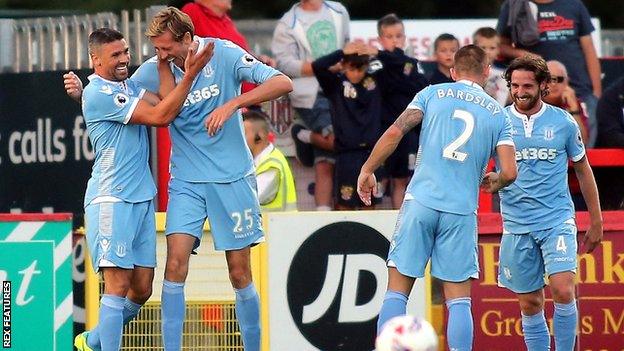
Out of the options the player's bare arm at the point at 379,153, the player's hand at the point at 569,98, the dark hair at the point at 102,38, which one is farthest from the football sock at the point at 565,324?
the dark hair at the point at 102,38

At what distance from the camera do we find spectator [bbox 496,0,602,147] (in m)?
14.2

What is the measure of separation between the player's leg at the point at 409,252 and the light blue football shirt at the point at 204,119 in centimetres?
104

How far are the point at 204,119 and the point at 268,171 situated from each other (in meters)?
1.98

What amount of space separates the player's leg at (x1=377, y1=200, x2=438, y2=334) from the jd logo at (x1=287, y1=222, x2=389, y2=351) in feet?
5.05

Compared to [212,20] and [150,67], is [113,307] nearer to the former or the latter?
[150,67]

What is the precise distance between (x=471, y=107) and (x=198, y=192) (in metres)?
1.71

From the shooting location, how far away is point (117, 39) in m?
10.1

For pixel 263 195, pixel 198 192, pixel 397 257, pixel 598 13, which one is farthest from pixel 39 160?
pixel 598 13

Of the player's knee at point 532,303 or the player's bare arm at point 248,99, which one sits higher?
the player's bare arm at point 248,99

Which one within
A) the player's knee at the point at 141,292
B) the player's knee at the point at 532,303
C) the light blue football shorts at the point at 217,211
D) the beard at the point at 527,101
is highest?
the beard at the point at 527,101

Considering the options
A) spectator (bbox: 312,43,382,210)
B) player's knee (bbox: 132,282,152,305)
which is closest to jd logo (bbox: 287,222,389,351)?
spectator (bbox: 312,43,382,210)

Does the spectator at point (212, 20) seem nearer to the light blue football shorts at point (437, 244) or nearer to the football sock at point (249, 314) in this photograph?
the football sock at point (249, 314)

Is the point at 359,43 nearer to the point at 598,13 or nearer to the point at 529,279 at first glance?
the point at 529,279

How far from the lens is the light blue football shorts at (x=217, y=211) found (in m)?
10.2
